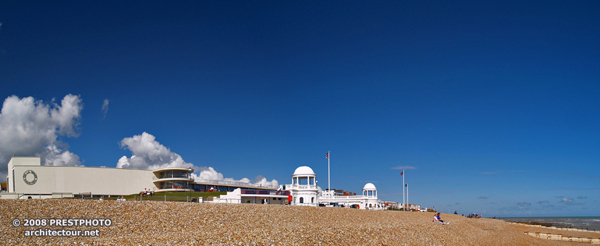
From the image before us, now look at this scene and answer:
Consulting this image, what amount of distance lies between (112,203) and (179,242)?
34.8ft

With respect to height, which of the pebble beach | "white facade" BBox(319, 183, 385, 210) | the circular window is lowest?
"white facade" BBox(319, 183, 385, 210)

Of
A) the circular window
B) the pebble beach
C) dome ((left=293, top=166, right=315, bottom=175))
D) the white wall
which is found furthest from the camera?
dome ((left=293, top=166, right=315, bottom=175))

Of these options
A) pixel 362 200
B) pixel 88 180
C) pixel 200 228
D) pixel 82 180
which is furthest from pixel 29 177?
pixel 362 200

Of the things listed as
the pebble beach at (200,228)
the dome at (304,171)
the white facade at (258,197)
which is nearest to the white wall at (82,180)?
the white facade at (258,197)

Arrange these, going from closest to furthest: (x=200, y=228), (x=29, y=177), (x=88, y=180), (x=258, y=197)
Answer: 1. (x=200, y=228)
2. (x=258, y=197)
3. (x=29, y=177)
4. (x=88, y=180)

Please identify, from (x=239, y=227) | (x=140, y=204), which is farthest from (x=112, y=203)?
(x=239, y=227)

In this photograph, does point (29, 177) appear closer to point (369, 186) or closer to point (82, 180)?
point (82, 180)

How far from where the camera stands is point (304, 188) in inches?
1964

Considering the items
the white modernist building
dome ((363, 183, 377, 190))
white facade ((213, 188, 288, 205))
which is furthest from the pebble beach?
dome ((363, 183, 377, 190))

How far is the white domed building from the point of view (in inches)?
1954

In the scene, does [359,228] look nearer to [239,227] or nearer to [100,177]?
[239,227]

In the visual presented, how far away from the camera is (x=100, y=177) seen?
53.8m

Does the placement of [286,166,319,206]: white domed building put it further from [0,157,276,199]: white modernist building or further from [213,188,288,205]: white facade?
[0,157,276,199]: white modernist building

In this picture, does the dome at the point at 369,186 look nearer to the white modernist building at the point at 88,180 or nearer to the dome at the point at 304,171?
the dome at the point at 304,171
